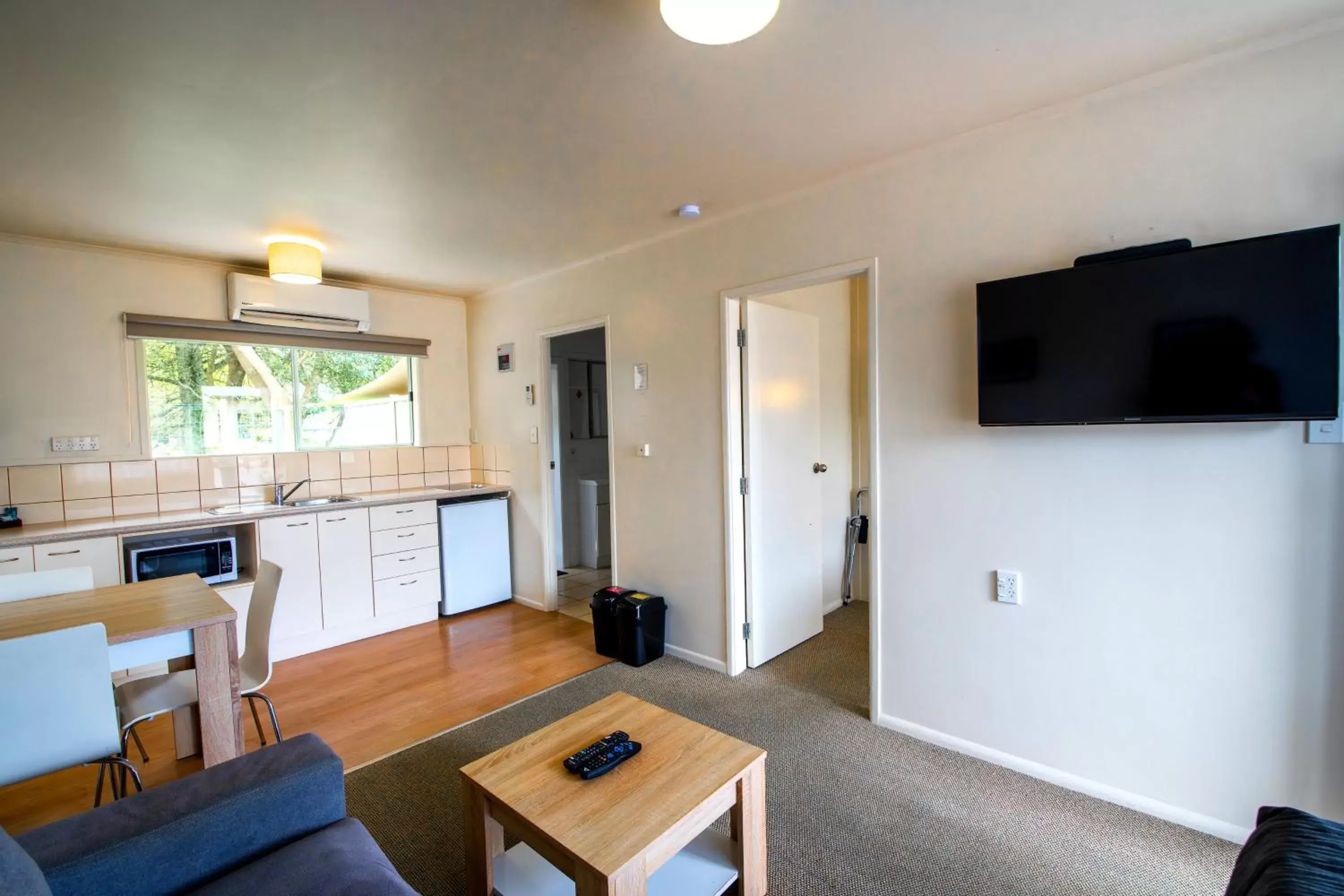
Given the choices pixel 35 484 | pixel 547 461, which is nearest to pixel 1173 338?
pixel 547 461

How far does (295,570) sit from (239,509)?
525mm

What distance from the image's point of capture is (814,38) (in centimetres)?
165

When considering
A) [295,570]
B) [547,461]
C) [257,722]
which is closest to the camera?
[257,722]

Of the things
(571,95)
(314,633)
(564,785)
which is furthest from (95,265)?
(564,785)

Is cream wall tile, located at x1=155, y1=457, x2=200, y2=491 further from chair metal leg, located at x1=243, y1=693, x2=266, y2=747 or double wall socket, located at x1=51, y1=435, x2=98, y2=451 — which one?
chair metal leg, located at x1=243, y1=693, x2=266, y2=747

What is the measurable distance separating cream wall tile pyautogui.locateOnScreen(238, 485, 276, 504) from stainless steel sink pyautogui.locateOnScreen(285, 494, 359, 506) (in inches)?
4.6

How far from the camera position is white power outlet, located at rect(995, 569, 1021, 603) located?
2.22 m

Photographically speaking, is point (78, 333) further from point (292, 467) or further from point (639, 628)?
point (639, 628)

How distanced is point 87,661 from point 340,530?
2212mm

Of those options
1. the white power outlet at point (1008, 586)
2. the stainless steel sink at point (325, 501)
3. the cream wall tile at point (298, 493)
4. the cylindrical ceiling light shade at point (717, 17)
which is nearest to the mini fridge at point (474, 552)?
the stainless steel sink at point (325, 501)

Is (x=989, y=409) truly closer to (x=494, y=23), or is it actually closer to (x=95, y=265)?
(x=494, y=23)

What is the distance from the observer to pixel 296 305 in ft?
12.6

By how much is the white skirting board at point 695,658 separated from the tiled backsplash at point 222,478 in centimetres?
200

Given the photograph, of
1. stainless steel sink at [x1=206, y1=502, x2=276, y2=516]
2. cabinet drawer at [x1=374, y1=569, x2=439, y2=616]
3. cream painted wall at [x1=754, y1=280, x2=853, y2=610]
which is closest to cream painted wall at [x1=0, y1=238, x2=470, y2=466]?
stainless steel sink at [x1=206, y1=502, x2=276, y2=516]
